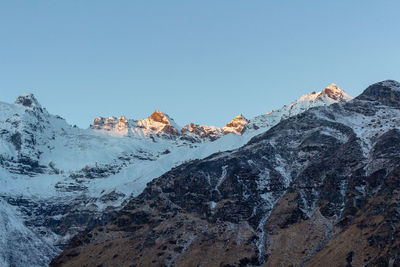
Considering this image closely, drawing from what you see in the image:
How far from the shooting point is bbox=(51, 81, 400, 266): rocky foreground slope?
5094 inches

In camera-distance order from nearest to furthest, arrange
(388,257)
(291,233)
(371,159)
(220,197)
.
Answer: (388,257), (291,233), (371,159), (220,197)

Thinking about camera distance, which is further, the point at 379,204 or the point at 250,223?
the point at 250,223

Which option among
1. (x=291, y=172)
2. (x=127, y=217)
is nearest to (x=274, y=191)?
(x=291, y=172)

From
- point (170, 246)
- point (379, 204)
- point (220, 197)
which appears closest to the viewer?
point (379, 204)

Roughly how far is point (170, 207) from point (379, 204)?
8235 centimetres

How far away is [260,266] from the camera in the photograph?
451ft

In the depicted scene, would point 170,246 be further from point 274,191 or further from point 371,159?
point 371,159

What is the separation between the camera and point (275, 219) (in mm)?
160250

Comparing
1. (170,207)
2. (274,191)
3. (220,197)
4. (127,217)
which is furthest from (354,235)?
(127,217)

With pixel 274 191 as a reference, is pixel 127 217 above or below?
above

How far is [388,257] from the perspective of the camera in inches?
4289

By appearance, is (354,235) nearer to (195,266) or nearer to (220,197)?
(195,266)

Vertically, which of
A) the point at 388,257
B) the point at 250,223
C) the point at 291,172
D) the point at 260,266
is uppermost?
the point at 291,172

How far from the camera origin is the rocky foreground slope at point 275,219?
12938 centimetres
